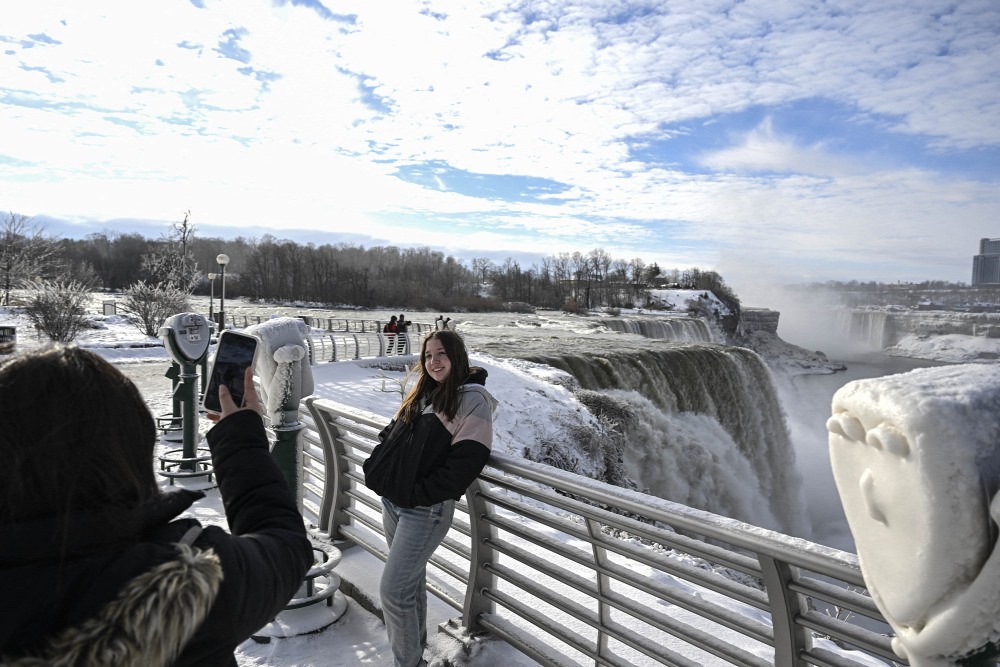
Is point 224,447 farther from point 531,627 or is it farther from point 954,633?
point 531,627

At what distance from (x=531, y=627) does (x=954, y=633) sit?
8.75ft

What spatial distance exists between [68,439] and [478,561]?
96.9 inches

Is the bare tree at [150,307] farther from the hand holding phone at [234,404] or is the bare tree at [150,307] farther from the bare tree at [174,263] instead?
the hand holding phone at [234,404]

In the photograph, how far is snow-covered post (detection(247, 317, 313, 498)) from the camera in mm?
3717

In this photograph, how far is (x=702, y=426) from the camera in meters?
18.8

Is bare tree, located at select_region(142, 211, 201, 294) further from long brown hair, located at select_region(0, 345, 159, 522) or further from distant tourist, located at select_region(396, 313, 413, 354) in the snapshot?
long brown hair, located at select_region(0, 345, 159, 522)

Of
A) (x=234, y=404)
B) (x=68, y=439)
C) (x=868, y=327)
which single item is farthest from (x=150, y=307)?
(x=868, y=327)

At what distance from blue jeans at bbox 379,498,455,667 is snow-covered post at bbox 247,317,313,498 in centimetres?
102

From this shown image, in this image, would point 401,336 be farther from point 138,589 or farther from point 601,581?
point 138,589

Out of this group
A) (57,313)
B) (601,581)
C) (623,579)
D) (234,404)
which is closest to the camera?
(234,404)

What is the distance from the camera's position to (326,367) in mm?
16812

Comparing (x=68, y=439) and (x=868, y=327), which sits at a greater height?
(x=68, y=439)

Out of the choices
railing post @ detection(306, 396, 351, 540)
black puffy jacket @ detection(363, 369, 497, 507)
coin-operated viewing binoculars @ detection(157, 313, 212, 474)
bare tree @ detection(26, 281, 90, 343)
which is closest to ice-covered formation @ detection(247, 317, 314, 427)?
railing post @ detection(306, 396, 351, 540)

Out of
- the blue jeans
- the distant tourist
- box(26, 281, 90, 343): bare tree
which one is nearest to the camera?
the blue jeans
